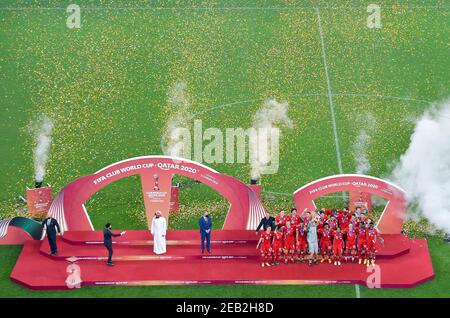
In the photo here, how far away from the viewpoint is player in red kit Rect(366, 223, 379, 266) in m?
25.5

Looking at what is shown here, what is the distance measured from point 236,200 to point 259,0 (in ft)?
48.5

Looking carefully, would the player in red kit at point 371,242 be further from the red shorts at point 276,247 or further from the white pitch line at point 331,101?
the white pitch line at point 331,101

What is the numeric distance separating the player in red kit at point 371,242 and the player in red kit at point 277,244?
1912mm

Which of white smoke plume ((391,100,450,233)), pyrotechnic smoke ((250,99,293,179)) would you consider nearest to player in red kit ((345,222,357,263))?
white smoke plume ((391,100,450,233))

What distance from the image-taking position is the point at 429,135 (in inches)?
1220

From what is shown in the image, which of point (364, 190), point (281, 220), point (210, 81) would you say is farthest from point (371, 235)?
point (210, 81)

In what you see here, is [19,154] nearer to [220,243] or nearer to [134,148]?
[134,148]

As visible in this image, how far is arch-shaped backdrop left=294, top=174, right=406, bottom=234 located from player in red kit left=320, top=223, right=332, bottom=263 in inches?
58.8

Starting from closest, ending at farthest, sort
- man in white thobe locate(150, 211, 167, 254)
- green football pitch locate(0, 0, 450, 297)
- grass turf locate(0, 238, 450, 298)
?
1. grass turf locate(0, 238, 450, 298)
2. man in white thobe locate(150, 211, 167, 254)
3. green football pitch locate(0, 0, 450, 297)

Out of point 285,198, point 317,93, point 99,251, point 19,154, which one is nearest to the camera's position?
point 99,251

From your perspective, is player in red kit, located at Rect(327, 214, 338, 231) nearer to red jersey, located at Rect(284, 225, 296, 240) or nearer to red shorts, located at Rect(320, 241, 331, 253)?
red shorts, located at Rect(320, 241, 331, 253)

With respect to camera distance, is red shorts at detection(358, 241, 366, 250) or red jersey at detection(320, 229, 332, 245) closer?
red jersey at detection(320, 229, 332, 245)

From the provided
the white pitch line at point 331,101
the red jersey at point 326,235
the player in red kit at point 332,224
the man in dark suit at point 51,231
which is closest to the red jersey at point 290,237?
the red jersey at point 326,235

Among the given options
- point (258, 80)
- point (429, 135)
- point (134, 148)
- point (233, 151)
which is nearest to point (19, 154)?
point (134, 148)
